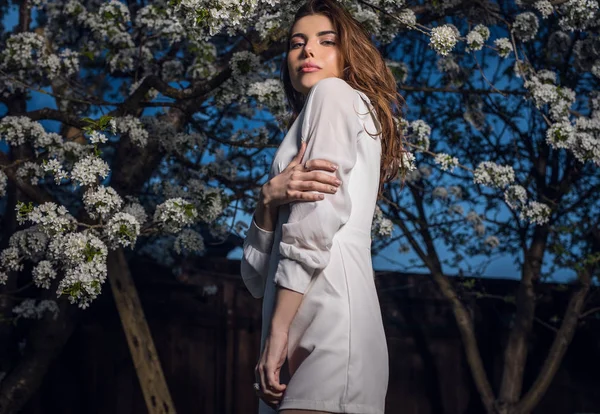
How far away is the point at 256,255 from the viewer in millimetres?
1853

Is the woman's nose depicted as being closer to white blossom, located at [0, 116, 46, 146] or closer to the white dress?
the white dress

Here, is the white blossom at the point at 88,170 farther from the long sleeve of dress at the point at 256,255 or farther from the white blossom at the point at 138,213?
the long sleeve of dress at the point at 256,255

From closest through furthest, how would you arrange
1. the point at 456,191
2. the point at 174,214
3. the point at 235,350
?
the point at 174,214 → the point at 456,191 → the point at 235,350

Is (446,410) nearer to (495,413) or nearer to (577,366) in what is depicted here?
(495,413)

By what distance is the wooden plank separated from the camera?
439 cm

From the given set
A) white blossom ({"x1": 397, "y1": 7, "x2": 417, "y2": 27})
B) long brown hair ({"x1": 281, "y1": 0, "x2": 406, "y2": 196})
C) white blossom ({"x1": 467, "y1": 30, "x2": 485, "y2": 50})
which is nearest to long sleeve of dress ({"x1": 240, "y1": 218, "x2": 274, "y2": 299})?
long brown hair ({"x1": 281, "y1": 0, "x2": 406, "y2": 196})

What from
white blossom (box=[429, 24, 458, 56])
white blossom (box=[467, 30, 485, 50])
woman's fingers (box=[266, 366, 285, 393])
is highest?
white blossom (box=[467, 30, 485, 50])

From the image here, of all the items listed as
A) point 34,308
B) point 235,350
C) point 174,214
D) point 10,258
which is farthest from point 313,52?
point 235,350

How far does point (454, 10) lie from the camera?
4234 mm

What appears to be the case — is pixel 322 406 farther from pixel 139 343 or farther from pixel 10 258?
pixel 139 343

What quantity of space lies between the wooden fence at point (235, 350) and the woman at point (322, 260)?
11.2 feet

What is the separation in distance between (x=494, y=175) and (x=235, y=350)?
2455 millimetres

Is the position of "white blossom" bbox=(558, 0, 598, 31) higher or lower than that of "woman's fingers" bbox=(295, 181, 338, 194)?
higher

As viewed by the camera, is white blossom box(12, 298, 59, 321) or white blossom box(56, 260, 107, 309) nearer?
white blossom box(56, 260, 107, 309)
